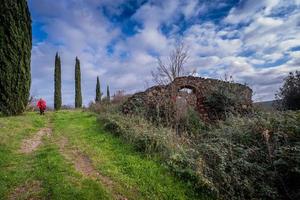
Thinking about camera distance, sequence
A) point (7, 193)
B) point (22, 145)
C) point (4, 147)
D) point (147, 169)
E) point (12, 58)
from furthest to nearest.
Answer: point (12, 58) → point (22, 145) → point (4, 147) → point (147, 169) → point (7, 193)

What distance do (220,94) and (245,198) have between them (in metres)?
12.1

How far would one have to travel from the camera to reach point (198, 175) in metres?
6.16

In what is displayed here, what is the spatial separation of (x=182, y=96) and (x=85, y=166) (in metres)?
10.5

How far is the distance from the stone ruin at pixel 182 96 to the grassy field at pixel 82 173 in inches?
250

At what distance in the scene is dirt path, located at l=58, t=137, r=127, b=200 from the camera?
5964 mm

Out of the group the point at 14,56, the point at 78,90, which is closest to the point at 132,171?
the point at 14,56

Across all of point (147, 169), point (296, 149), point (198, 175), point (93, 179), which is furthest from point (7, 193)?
point (296, 149)

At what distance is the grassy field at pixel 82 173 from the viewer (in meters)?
5.58

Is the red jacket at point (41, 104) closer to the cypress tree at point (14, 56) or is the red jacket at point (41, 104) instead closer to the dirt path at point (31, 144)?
the cypress tree at point (14, 56)

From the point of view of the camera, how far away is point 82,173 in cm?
660

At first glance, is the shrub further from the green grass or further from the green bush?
the green grass

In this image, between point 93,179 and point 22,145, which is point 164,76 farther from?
point 93,179

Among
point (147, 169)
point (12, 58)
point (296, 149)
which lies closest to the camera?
point (296, 149)

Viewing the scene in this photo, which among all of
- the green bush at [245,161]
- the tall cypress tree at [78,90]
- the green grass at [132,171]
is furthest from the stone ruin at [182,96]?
the tall cypress tree at [78,90]
